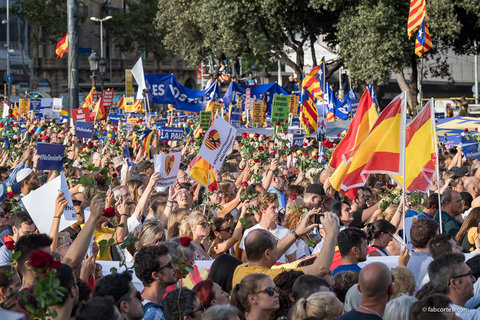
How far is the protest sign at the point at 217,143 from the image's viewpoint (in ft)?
35.2

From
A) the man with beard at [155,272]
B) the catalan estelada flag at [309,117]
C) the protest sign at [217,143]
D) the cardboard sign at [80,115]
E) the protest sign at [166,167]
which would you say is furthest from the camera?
the cardboard sign at [80,115]

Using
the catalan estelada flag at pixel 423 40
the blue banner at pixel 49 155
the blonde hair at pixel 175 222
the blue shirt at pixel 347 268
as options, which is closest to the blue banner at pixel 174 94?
the catalan estelada flag at pixel 423 40

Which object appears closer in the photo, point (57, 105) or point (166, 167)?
point (166, 167)

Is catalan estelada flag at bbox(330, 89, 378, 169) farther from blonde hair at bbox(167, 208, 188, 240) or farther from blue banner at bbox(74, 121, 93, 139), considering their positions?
blue banner at bbox(74, 121, 93, 139)

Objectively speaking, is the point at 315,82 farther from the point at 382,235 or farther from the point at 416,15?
the point at 382,235

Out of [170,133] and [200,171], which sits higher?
[170,133]

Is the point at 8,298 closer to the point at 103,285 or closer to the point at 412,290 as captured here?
the point at 103,285

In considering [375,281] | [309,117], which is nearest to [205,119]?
[309,117]

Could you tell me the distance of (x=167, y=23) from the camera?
39.0 meters

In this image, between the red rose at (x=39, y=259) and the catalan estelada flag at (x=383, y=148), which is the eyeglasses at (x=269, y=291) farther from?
the catalan estelada flag at (x=383, y=148)

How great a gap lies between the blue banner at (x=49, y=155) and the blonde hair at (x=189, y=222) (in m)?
4.53

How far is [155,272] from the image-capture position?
5.83 meters

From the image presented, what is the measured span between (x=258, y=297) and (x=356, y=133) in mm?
5758

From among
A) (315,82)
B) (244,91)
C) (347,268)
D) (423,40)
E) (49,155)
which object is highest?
(423,40)
